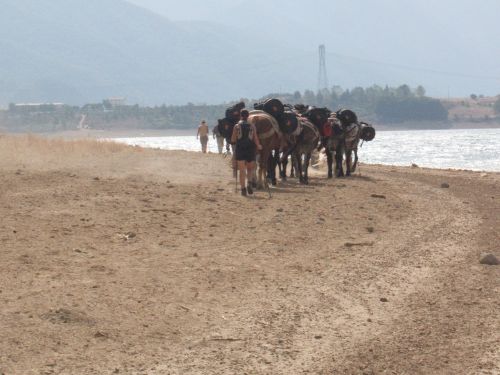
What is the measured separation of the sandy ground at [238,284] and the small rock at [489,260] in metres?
0.11

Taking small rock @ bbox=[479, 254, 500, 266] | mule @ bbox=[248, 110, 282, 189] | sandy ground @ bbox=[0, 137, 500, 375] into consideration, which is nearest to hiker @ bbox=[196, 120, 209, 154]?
mule @ bbox=[248, 110, 282, 189]

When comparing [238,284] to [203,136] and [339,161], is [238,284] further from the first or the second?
[203,136]

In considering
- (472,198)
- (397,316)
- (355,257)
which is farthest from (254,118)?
(397,316)

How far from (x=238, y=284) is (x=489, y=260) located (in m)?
3.42

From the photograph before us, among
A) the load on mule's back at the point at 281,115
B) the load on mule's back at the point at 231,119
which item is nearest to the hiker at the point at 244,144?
the load on mule's back at the point at 231,119

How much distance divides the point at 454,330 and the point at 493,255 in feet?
13.5

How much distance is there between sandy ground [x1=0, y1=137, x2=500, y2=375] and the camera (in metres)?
7.93

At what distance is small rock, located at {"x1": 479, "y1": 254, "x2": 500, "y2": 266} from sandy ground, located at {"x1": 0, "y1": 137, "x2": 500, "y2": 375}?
0.11 metres

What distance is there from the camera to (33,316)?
880 centimetres

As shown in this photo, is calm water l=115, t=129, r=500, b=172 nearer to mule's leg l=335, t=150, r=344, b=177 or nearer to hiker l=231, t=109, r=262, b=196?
mule's leg l=335, t=150, r=344, b=177

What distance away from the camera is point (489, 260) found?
12539 mm

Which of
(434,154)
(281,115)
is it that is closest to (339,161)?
(281,115)

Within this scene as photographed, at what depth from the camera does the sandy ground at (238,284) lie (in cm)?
793

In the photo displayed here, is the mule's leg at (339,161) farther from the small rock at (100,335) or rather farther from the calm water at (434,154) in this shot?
the calm water at (434,154)
